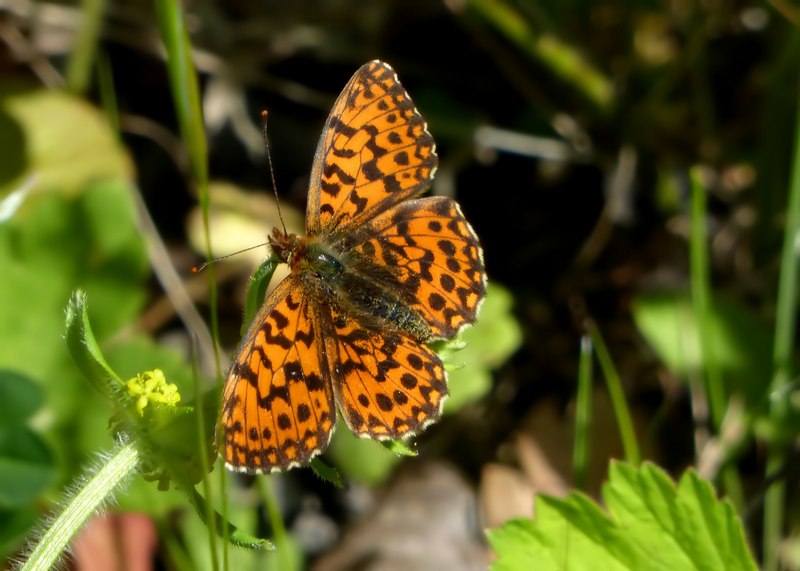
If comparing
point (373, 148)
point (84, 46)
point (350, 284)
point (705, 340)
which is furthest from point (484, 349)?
point (84, 46)

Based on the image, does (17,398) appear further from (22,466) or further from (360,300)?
(360,300)

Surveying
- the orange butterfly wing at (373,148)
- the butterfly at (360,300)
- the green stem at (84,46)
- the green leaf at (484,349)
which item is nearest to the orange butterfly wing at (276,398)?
the butterfly at (360,300)

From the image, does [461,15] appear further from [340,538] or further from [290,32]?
[340,538]

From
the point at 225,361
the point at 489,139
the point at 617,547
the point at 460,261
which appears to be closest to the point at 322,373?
the point at 460,261

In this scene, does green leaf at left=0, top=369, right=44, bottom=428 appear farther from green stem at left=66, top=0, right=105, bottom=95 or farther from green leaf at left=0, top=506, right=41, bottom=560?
green stem at left=66, top=0, right=105, bottom=95

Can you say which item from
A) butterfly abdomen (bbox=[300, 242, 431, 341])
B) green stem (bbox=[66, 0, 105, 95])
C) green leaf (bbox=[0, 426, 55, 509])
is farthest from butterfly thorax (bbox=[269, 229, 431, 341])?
green stem (bbox=[66, 0, 105, 95])

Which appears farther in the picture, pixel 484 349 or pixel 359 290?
pixel 484 349
